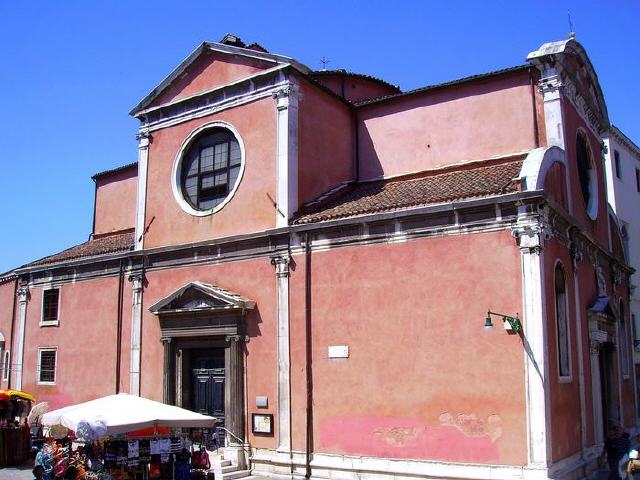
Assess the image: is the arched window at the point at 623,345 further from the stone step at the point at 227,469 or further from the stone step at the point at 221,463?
the stone step at the point at 221,463

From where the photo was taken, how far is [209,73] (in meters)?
18.1

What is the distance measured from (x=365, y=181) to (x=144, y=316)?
6754 millimetres

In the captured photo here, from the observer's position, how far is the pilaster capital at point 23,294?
2186 cm

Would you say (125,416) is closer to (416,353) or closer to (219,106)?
(416,353)

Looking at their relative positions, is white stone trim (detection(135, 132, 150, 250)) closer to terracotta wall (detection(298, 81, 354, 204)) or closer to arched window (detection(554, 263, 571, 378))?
terracotta wall (detection(298, 81, 354, 204))

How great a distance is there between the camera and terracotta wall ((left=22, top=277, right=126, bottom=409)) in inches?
746

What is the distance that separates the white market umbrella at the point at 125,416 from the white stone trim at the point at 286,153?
5.39 meters

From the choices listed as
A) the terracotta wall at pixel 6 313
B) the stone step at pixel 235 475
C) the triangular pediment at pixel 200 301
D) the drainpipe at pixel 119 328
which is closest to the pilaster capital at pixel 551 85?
the triangular pediment at pixel 200 301

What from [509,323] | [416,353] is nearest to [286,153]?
[416,353]

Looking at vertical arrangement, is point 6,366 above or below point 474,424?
above

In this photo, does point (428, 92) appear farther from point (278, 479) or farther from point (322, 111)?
point (278, 479)

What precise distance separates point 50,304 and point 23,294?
146 centimetres

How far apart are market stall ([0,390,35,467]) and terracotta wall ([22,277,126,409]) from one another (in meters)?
1.49

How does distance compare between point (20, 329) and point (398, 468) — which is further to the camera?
point (20, 329)
